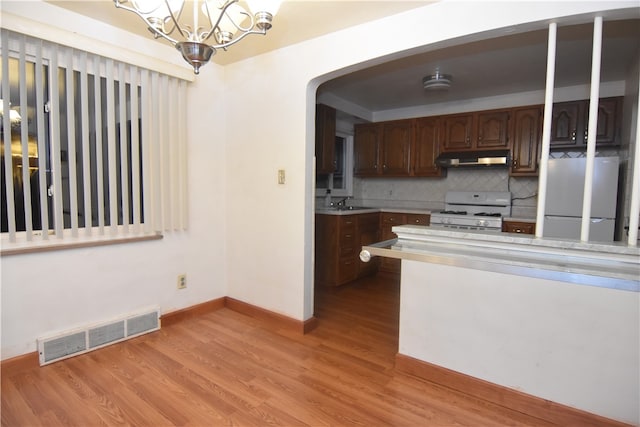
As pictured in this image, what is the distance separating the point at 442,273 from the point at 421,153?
8.97 ft

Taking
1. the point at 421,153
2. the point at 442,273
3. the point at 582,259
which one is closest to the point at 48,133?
A: the point at 442,273

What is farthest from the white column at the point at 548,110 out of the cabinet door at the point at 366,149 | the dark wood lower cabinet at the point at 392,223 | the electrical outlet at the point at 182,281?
the cabinet door at the point at 366,149

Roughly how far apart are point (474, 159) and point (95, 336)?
13.1 feet

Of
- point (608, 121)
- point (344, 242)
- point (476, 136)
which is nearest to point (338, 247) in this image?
point (344, 242)

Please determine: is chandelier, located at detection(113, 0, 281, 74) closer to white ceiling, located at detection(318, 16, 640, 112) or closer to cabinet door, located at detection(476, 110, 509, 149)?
white ceiling, located at detection(318, 16, 640, 112)

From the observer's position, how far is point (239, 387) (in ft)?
6.20

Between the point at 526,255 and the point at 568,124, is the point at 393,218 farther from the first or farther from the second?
the point at 526,255

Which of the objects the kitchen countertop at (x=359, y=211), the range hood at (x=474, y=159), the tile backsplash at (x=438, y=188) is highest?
the range hood at (x=474, y=159)

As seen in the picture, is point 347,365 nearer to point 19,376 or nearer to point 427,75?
point 19,376

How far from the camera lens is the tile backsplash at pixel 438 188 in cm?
400

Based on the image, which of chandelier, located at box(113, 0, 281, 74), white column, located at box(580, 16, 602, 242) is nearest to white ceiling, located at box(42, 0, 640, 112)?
white column, located at box(580, 16, 602, 242)

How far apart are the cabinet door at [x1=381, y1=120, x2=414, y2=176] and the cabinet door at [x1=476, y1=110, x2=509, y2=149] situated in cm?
83

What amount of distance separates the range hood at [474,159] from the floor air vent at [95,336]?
3.50 meters

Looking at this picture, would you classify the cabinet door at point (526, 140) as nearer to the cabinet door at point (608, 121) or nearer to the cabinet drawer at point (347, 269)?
the cabinet door at point (608, 121)
